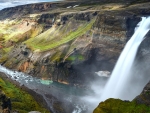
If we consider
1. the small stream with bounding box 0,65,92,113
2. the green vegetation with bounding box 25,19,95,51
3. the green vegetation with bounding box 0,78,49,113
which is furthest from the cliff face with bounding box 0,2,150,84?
the green vegetation with bounding box 0,78,49,113

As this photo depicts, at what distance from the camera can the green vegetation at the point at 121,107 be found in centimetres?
5839

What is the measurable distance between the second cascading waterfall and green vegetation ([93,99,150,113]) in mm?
24979

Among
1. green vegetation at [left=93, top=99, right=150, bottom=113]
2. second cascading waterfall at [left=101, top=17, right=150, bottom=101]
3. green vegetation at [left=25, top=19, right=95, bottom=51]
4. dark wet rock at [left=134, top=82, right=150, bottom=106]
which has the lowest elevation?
green vegetation at [left=93, top=99, right=150, bottom=113]

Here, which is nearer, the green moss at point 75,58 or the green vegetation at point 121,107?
the green vegetation at point 121,107

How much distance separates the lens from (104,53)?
113812 mm

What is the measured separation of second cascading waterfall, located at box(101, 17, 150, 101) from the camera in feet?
301

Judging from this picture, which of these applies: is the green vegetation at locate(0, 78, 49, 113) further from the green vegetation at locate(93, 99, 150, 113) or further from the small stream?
the green vegetation at locate(93, 99, 150, 113)

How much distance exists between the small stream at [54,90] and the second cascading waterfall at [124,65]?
960cm

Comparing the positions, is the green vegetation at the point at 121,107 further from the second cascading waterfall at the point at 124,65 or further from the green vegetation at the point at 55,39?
the green vegetation at the point at 55,39

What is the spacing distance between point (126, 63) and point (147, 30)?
49.3ft

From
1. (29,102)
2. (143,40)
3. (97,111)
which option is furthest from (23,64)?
(97,111)

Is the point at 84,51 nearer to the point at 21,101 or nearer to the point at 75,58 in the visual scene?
the point at 75,58

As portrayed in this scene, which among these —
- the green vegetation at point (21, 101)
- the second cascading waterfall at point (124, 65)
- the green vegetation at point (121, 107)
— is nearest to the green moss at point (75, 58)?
the second cascading waterfall at point (124, 65)

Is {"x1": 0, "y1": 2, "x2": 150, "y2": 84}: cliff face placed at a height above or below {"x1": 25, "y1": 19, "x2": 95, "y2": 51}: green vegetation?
below
